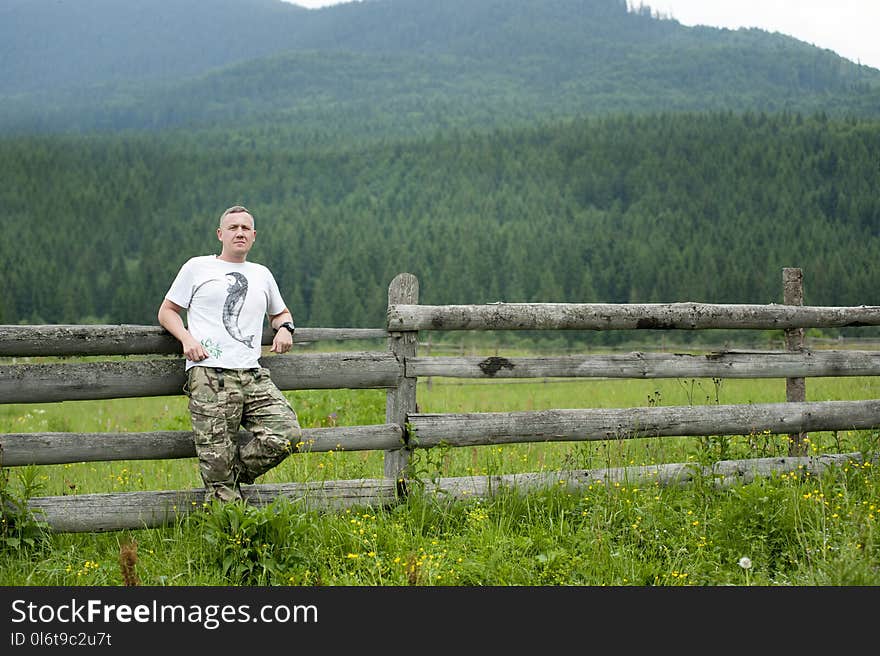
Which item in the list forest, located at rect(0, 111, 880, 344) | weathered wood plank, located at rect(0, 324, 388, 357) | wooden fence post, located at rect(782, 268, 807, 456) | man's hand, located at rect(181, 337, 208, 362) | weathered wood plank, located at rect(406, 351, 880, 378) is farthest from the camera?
forest, located at rect(0, 111, 880, 344)

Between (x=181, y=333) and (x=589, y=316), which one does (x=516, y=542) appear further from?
(x=181, y=333)

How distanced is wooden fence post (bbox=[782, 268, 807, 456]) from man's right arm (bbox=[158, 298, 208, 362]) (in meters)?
4.52

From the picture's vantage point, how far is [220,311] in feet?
14.8

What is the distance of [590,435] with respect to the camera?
543cm

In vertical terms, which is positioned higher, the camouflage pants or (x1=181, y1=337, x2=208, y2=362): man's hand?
(x1=181, y1=337, x2=208, y2=362): man's hand

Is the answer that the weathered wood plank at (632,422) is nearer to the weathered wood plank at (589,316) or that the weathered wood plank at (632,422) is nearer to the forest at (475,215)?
the weathered wood plank at (589,316)

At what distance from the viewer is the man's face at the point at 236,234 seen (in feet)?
15.1

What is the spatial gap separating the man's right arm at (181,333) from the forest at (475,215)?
3120 inches

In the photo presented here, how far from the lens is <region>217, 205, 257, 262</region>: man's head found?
15.1 ft

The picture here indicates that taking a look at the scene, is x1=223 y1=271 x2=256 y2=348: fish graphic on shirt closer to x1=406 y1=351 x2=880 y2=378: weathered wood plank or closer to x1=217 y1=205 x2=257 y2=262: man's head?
x1=217 y1=205 x2=257 y2=262: man's head

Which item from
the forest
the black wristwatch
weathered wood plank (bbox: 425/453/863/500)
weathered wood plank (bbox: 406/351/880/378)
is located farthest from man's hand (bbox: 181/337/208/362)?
the forest

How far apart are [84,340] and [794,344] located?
17.1ft

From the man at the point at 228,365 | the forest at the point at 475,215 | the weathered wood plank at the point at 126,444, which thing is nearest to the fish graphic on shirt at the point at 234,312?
the man at the point at 228,365

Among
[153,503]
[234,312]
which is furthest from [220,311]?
[153,503]
